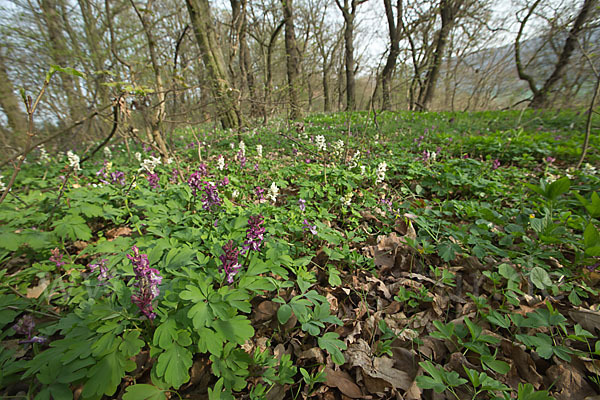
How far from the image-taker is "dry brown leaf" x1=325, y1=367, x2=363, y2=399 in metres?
1.29

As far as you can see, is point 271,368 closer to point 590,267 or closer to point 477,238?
point 477,238

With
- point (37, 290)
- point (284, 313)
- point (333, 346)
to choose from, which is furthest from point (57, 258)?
point (333, 346)

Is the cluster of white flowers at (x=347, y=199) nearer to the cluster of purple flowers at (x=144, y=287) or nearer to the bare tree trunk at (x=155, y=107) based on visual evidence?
the cluster of purple flowers at (x=144, y=287)

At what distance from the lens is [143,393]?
1104 millimetres

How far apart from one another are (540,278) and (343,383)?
160 centimetres

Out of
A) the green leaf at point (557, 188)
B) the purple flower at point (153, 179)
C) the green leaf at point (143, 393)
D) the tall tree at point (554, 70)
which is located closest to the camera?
the green leaf at point (143, 393)

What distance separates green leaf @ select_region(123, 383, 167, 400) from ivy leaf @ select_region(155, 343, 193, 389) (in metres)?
0.06

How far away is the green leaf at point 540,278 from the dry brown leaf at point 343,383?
148cm

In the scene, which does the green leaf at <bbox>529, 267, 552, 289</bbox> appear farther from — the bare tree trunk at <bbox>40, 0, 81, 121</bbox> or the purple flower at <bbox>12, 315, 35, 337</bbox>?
the bare tree trunk at <bbox>40, 0, 81, 121</bbox>

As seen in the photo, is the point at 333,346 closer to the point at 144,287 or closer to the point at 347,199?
Result: the point at 144,287

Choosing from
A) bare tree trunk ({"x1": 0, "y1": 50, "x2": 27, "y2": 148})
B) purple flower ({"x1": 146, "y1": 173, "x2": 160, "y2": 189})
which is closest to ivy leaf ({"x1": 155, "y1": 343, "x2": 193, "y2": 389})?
purple flower ({"x1": 146, "y1": 173, "x2": 160, "y2": 189})

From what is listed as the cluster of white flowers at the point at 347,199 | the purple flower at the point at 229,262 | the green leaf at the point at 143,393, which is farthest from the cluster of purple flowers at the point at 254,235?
the cluster of white flowers at the point at 347,199

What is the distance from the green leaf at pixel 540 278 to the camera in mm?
1624

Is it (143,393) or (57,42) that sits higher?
(57,42)
